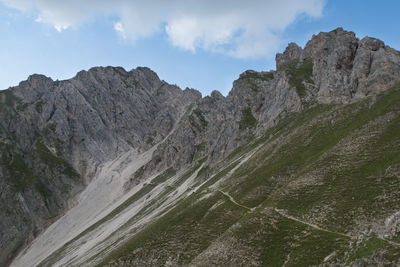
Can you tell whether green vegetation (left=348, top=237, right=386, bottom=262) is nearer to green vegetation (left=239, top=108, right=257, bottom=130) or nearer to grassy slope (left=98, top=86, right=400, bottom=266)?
grassy slope (left=98, top=86, right=400, bottom=266)

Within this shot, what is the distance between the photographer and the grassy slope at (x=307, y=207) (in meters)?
31.8

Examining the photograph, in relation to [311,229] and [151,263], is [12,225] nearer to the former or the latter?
[151,263]

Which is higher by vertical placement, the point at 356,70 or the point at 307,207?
the point at 356,70

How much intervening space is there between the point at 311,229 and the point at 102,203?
173 m

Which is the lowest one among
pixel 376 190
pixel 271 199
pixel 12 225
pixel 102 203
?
pixel 376 190

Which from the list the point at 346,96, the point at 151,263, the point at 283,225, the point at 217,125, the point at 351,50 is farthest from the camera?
the point at 217,125

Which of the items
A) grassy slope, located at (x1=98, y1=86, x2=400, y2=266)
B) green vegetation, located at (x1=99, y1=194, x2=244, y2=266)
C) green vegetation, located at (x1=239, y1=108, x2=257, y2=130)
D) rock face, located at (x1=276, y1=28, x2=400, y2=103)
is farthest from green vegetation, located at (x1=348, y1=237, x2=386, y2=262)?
green vegetation, located at (x1=239, y1=108, x2=257, y2=130)

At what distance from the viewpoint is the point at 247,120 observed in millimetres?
147250

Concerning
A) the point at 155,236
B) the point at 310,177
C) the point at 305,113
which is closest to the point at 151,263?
the point at 155,236

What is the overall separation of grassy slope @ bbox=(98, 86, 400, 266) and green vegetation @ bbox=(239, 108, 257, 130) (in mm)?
67649

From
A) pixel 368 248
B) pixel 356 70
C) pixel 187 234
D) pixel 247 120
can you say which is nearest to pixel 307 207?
pixel 368 248

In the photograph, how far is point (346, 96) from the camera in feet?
293

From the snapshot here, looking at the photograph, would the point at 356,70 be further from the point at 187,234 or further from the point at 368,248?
the point at 368,248

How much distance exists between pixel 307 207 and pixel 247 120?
108271 mm
